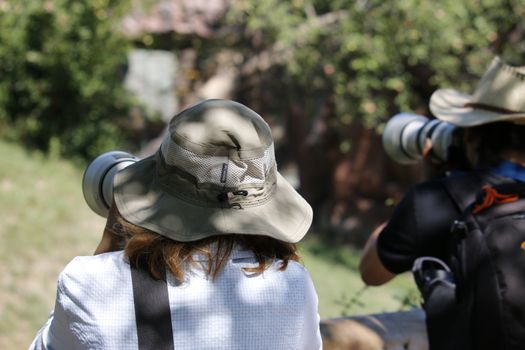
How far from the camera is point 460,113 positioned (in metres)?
2.32

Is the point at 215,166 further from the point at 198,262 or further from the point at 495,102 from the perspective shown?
the point at 495,102

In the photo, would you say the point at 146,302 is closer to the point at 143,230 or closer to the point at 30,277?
the point at 143,230

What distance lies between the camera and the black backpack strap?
1.39m

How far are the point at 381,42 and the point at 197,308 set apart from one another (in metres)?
6.33

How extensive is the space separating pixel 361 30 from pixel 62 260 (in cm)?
367

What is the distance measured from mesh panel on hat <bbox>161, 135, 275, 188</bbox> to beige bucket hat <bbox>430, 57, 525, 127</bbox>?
0.89m

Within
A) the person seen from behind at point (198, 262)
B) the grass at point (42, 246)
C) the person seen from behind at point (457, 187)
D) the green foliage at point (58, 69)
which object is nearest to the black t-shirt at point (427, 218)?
the person seen from behind at point (457, 187)

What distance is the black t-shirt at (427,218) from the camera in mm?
2057

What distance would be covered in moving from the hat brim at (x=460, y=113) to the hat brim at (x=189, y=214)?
0.78 meters

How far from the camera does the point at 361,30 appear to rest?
7590 mm

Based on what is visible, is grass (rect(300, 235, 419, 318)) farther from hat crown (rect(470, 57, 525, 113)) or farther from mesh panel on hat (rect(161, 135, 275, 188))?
mesh panel on hat (rect(161, 135, 275, 188))

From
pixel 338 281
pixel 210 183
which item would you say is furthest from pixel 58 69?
pixel 210 183

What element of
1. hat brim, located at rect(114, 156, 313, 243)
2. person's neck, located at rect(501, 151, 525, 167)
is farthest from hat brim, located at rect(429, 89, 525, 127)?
hat brim, located at rect(114, 156, 313, 243)

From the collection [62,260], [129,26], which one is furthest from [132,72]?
[62,260]
